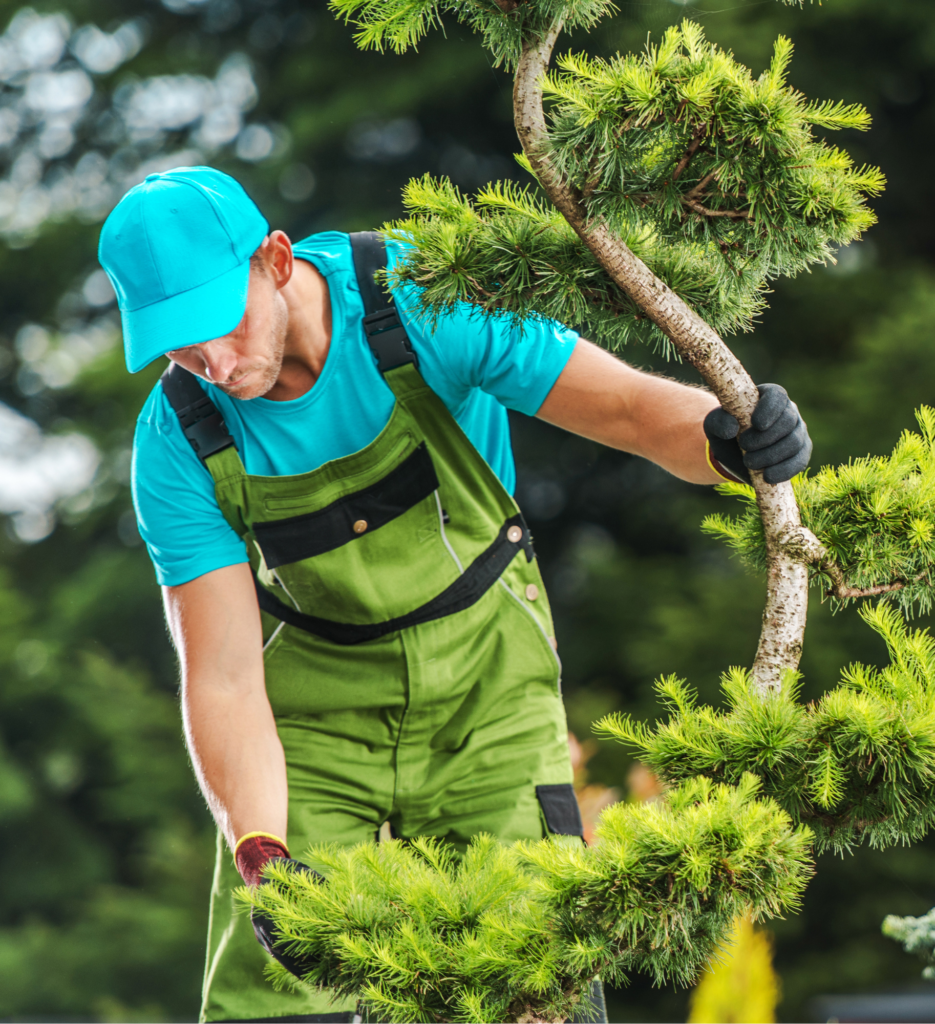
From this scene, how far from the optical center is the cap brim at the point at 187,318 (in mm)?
1206

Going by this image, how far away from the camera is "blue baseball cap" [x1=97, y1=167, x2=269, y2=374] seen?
47.7 inches

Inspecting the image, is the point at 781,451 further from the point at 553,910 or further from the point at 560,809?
the point at 560,809

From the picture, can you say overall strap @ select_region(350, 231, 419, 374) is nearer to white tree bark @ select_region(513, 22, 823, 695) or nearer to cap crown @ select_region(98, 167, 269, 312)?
cap crown @ select_region(98, 167, 269, 312)

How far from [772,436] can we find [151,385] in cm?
424

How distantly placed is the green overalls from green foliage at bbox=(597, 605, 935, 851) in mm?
505

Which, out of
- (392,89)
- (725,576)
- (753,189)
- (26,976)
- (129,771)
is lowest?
(26,976)

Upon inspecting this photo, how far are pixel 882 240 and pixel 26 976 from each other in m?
4.98

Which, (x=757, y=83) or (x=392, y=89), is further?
(x=392, y=89)

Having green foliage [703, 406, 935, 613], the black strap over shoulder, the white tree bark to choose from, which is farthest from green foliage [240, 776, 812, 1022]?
the black strap over shoulder

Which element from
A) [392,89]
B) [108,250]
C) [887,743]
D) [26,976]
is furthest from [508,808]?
[26,976]

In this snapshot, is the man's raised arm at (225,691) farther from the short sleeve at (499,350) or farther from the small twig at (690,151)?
the small twig at (690,151)

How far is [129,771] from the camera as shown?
16.6ft

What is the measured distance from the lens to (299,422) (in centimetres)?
141

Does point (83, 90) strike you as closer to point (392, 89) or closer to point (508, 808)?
point (392, 89)
